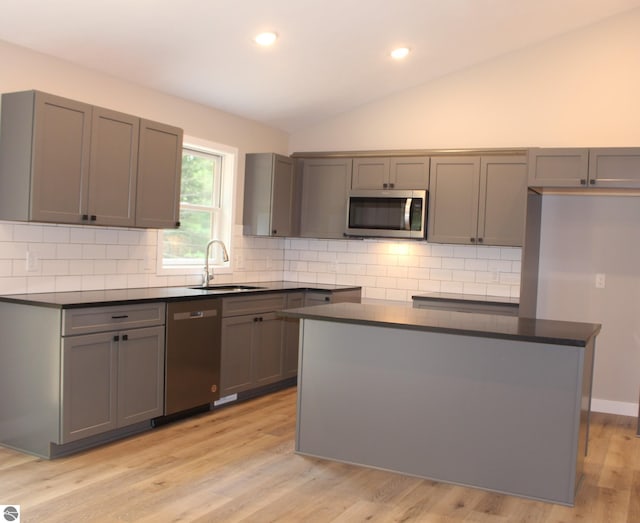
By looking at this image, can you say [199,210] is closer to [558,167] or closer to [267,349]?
[267,349]

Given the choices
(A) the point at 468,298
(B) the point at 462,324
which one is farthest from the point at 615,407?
(B) the point at 462,324

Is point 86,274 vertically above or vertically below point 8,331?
above

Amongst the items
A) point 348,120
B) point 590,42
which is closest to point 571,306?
point 590,42

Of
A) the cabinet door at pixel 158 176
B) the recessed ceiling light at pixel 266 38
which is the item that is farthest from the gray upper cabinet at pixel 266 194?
the recessed ceiling light at pixel 266 38

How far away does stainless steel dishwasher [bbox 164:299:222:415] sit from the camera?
4383 mm

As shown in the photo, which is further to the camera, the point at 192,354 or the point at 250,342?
the point at 250,342

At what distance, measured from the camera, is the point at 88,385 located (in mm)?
3799

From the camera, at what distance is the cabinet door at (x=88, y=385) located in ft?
12.1

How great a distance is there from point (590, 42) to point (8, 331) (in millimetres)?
4842

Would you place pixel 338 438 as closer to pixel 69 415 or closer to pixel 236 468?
pixel 236 468

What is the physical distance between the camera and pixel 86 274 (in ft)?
14.7

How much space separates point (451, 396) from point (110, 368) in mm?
1982

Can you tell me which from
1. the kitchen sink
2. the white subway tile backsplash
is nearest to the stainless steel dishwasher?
the kitchen sink

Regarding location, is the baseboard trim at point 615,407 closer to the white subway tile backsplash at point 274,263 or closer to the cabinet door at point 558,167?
the white subway tile backsplash at point 274,263
